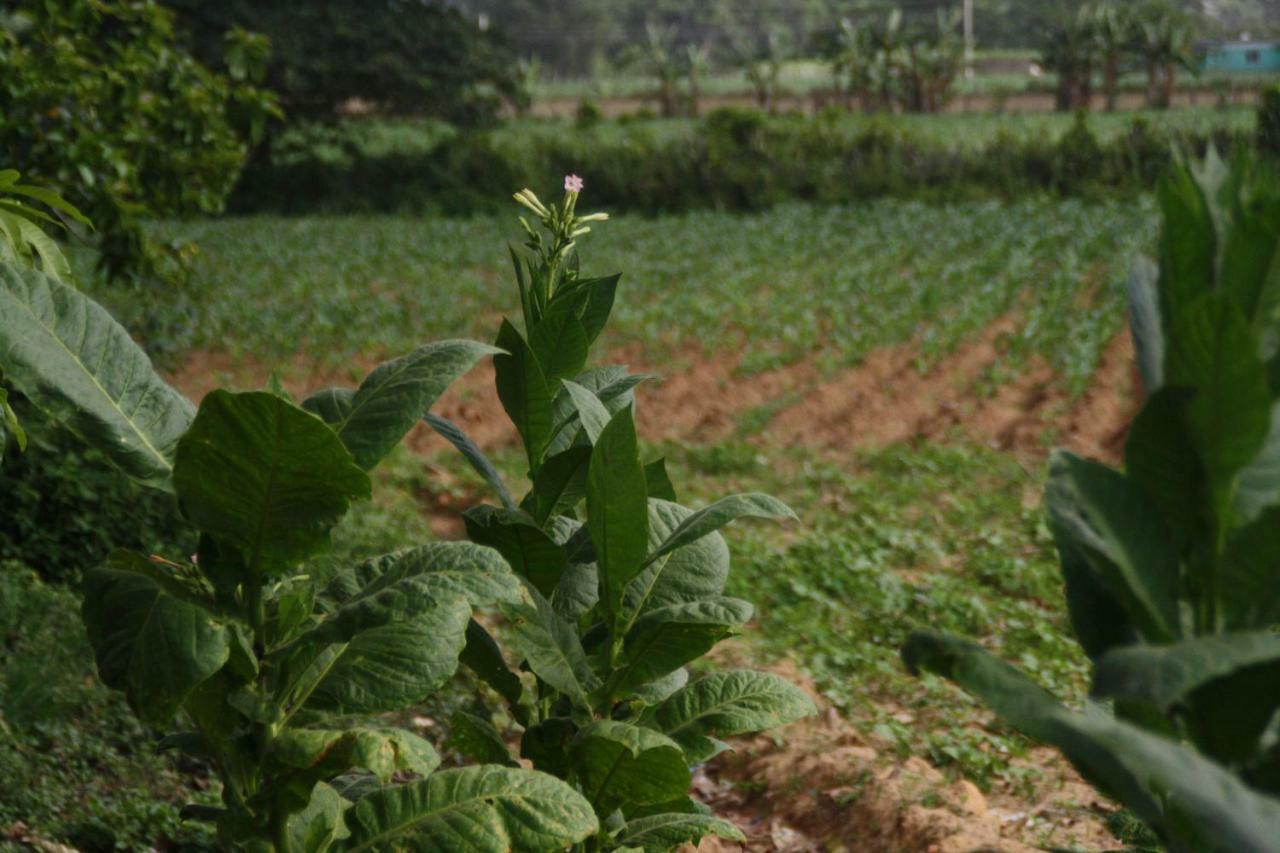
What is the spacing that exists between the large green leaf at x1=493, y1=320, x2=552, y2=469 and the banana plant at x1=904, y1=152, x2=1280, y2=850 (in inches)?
40.7

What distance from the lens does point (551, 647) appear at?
84.5 inches

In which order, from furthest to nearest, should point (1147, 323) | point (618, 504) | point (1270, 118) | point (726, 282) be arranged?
1. point (1270, 118)
2. point (726, 282)
3. point (618, 504)
4. point (1147, 323)

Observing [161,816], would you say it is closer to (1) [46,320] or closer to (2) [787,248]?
(1) [46,320]

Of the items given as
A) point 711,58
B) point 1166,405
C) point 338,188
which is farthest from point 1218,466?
point 711,58

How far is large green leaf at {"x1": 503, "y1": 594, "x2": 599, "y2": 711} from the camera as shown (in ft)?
6.95

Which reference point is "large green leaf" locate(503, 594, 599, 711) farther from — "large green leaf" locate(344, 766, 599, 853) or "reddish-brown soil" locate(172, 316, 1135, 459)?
"reddish-brown soil" locate(172, 316, 1135, 459)

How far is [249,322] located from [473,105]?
15.9 m

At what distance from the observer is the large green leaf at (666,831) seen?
2.32 m

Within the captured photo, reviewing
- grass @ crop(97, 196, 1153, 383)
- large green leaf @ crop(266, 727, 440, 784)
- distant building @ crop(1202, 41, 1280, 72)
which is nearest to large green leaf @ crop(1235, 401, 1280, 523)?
large green leaf @ crop(266, 727, 440, 784)

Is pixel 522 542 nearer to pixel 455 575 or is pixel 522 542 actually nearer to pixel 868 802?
pixel 455 575

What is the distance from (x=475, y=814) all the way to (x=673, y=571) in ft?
1.89

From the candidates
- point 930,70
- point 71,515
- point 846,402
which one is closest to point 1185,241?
point 71,515

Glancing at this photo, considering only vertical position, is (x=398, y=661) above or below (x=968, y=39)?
below

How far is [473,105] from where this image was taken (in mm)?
26203
